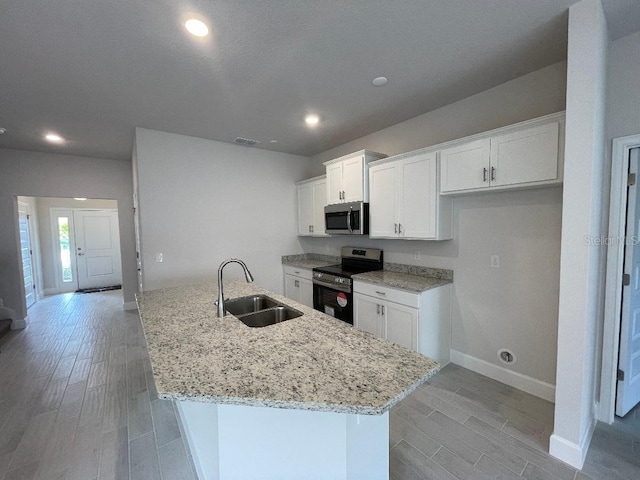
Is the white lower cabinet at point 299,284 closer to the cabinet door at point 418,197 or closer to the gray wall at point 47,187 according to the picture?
the cabinet door at point 418,197

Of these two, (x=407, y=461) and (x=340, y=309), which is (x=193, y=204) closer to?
(x=340, y=309)

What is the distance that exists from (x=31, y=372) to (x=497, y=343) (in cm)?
469

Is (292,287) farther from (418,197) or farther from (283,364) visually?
(283,364)

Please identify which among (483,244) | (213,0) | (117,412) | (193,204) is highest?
(213,0)

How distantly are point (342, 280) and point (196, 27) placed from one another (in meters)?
2.67

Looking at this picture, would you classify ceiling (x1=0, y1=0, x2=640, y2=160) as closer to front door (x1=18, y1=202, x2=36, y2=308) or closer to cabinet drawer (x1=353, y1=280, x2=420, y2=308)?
cabinet drawer (x1=353, y1=280, x2=420, y2=308)

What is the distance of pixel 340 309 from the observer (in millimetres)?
3422

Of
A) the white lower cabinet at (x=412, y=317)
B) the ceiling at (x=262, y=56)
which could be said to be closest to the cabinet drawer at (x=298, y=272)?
the white lower cabinet at (x=412, y=317)

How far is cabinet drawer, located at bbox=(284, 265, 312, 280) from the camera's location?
3992 mm

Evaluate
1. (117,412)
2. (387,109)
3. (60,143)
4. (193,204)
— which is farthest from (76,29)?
(60,143)

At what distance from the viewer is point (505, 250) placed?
8.13 ft

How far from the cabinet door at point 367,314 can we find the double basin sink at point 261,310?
129cm

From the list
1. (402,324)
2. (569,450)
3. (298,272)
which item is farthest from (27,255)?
(569,450)

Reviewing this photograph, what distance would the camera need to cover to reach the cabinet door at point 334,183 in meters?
3.61
